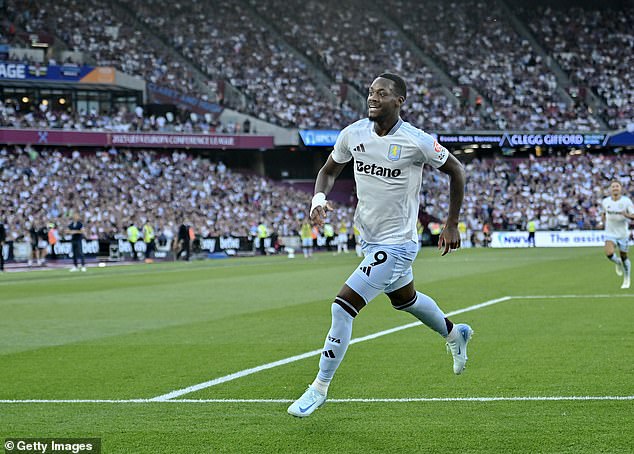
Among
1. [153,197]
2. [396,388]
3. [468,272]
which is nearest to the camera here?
[396,388]

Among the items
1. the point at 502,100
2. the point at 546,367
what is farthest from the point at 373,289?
the point at 502,100

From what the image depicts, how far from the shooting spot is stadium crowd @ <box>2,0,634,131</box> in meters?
65.6

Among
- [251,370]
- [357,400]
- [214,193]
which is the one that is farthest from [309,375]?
[214,193]

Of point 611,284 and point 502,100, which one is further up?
point 502,100

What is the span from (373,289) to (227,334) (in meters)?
6.92

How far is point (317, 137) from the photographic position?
211ft

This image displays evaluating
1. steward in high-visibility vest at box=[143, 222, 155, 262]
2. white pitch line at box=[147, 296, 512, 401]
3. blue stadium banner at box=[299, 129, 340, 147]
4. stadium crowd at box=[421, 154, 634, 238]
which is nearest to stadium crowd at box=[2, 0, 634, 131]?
blue stadium banner at box=[299, 129, 340, 147]

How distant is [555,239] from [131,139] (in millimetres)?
26364

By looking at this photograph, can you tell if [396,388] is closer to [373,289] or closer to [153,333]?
[373,289]

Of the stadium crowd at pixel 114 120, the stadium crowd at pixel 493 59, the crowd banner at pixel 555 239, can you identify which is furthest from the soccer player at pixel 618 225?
the stadium crowd at pixel 493 59

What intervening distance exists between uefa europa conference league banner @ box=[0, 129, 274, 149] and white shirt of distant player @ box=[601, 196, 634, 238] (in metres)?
40.4

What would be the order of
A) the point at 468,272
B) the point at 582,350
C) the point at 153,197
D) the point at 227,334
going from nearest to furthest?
the point at 582,350
the point at 227,334
the point at 468,272
the point at 153,197

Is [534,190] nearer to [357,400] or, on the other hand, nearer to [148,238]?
[148,238]

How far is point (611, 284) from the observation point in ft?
77.0
